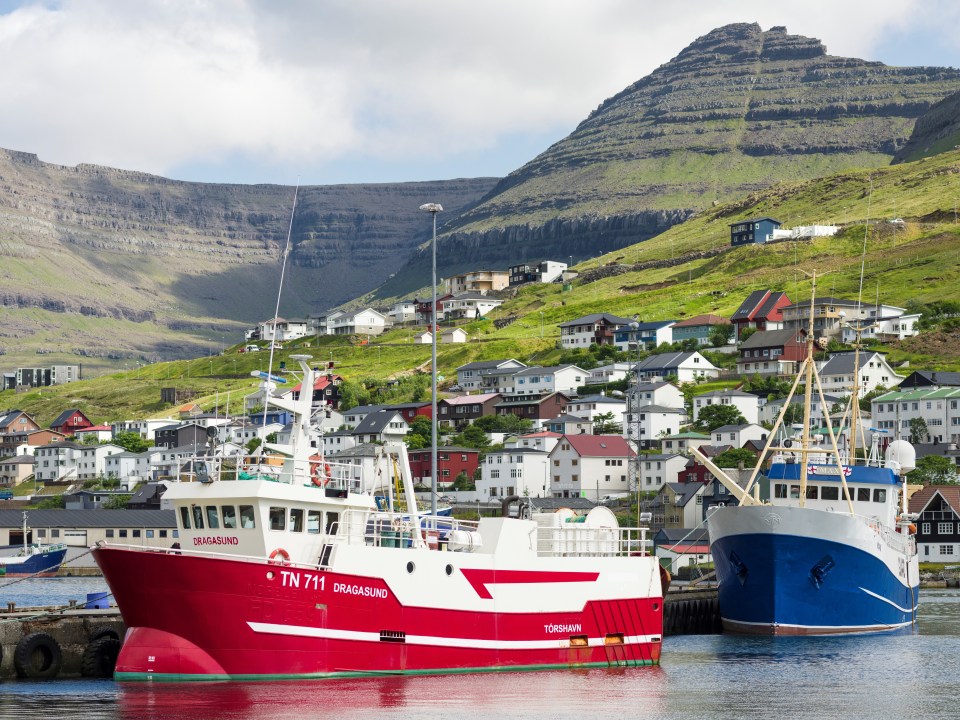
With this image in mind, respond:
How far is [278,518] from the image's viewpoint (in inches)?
1826

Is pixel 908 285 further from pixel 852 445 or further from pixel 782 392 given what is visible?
pixel 852 445

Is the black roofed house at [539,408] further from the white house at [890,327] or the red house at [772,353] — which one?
the white house at [890,327]

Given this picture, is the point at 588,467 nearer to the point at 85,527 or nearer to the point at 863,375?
the point at 863,375

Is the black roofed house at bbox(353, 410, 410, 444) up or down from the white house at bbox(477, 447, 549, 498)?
up

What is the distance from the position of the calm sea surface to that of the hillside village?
53378 mm

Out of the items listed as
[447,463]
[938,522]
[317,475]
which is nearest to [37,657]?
[317,475]

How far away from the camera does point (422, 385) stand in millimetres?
187000

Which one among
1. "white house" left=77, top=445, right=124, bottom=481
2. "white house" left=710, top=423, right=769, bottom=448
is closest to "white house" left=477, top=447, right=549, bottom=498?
"white house" left=710, top=423, right=769, bottom=448

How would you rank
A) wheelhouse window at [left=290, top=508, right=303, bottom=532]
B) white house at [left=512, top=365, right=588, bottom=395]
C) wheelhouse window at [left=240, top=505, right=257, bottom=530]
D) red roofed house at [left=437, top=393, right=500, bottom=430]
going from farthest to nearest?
1. white house at [left=512, top=365, right=588, bottom=395]
2. red roofed house at [left=437, top=393, right=500, bottom=430]
3. wheelhouse window at [left=290, top=508, right=303, bottom=532]
4. wheelhouse window at [left=240, top=505, right=257, bottom=530]

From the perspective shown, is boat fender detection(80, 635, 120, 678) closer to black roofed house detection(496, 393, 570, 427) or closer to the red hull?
the red hull

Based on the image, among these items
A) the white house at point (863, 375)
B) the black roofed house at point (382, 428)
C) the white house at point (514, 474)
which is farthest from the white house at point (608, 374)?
the white house at point (514, 474)

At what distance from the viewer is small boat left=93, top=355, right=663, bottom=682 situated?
4484cm

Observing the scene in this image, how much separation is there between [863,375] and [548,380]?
3963cm

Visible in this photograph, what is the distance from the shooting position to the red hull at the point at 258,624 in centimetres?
4469
